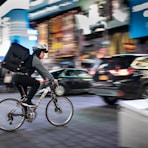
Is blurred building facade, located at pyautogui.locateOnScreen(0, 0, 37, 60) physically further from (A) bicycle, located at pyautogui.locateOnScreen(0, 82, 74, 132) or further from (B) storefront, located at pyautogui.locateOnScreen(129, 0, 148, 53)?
(A) bicycle, located at pyautogui.locateOnScreen(0, 82, 74, 132)

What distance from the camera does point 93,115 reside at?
400 inches

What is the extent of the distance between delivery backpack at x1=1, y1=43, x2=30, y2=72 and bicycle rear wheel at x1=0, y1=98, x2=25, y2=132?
2.20ft

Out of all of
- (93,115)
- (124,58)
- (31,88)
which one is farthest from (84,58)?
(31,88)

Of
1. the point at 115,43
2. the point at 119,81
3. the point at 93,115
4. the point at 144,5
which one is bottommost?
the point at 93,115

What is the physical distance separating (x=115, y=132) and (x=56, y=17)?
23489 millimetres

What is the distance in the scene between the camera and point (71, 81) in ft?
56.2

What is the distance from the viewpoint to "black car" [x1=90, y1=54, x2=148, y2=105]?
36.7ft

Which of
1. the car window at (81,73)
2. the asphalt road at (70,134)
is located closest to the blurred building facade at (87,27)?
the car window at (81,73)

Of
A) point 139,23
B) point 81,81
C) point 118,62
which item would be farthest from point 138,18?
point 118,62

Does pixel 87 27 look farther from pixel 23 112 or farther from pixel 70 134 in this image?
pixel 70 134

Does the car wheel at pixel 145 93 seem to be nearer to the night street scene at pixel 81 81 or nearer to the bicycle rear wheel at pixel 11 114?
the night street scene at pixel 81 81

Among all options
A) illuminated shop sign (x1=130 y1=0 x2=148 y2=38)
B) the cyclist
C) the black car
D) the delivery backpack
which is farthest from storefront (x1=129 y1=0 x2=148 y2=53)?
the delivery backpack

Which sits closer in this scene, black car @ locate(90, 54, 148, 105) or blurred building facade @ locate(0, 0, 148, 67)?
black car @ locate(90, 54, 148, 105)

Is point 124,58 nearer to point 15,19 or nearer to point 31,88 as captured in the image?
point 31,88
